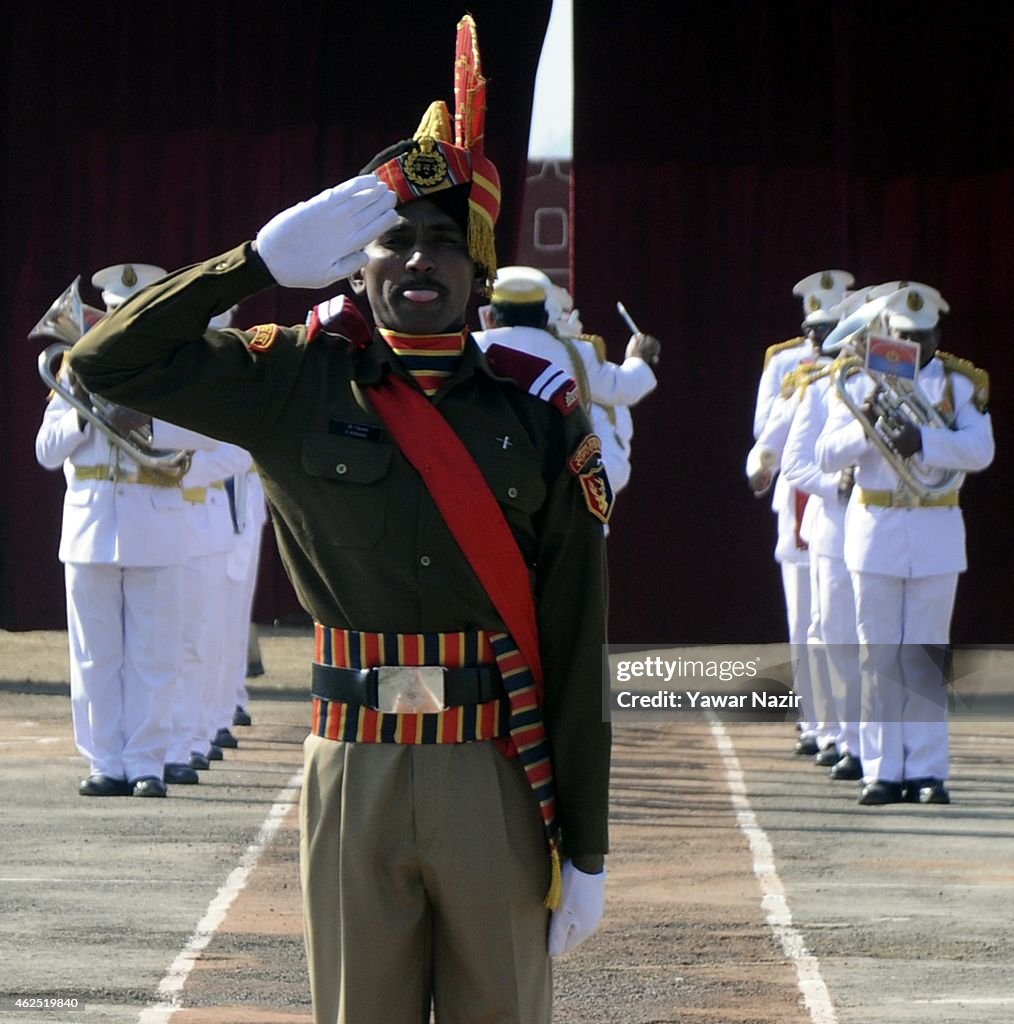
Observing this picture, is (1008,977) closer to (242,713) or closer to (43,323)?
(43,323)

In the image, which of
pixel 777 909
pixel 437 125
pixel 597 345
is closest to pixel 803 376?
pixel 597 345

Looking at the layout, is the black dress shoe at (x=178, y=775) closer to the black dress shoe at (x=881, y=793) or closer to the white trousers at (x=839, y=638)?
the black dress shoe at (x=881, y=793)

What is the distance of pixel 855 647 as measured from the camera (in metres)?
9.33

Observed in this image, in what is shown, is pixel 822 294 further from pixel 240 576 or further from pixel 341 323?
pixel 341 323

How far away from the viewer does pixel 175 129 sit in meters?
14.2

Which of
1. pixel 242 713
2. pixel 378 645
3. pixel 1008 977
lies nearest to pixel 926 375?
pixel 1008 977

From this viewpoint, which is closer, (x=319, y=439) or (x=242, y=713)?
(x=319, y=439)

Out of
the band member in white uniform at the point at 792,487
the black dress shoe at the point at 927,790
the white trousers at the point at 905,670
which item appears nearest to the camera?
the white trousers at the point at 905,670

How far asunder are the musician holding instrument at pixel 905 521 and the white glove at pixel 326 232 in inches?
209

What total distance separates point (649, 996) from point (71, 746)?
527 centimetres

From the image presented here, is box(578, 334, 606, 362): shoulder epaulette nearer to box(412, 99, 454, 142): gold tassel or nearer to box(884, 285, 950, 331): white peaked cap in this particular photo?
box(884, 285, 950, 331): white peaked cap

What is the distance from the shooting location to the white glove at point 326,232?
116 inches

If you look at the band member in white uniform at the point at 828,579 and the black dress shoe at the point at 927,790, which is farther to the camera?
the band member in white uniform at the point at 828,579

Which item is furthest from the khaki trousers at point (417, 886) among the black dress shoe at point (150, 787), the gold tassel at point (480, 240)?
the black dress shoe at point (150, 787)
